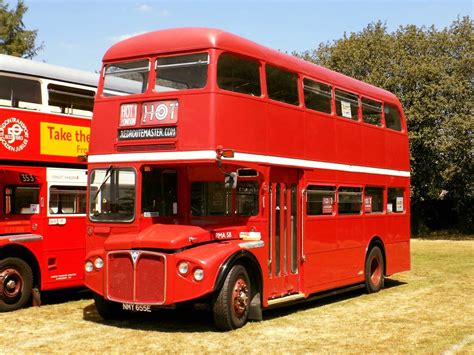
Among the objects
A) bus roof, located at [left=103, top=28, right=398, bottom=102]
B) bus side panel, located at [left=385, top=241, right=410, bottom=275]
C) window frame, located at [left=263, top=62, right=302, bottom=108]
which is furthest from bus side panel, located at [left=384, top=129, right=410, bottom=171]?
bus roof, located at [left=103, top=28, right=398, bottom=102]

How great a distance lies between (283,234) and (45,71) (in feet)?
16.7

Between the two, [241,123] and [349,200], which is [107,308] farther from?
[349,200]

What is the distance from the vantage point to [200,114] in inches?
369

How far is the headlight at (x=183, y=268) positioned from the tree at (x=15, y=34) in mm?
37337

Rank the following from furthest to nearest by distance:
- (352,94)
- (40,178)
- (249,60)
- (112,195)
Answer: (352,94), (40,178), (249,60), (112,195)

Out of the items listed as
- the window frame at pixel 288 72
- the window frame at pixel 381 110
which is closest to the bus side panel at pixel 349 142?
the window frame at pixel 381 110

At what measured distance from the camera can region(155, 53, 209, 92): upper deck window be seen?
9.60m

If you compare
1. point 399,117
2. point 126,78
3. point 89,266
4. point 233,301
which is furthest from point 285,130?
point 399,117

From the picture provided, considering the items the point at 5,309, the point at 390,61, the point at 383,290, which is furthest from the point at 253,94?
the point at 390,61

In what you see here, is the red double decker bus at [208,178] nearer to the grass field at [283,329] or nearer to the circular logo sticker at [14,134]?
the grass field at [283,329]

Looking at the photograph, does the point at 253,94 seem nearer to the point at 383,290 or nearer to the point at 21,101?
the point at 21,101

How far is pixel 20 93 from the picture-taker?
1181cm

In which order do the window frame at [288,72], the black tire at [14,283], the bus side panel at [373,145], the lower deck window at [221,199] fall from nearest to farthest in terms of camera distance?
1. the lower deck window at [221,199]
2. the window frame at [288,72]
3. the black tire at [14,283]
4. the bus side panel at [373,145]

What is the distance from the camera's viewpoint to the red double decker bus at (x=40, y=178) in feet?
37.8
